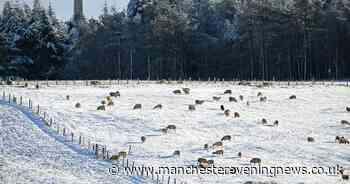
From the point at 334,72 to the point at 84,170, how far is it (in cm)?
6792

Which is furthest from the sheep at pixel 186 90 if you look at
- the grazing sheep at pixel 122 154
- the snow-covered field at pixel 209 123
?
the grazing sheep at pixel 122 154

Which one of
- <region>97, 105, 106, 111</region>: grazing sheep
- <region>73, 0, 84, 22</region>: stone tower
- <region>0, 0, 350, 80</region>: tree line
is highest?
<region>73, 0, 84, 22</region>: stone tower

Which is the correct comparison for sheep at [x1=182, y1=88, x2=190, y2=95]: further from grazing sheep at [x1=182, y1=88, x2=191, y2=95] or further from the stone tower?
the stone tower

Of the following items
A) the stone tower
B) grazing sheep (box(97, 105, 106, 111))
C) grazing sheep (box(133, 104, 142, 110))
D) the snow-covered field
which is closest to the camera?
the snow-covered field

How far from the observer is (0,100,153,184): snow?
116 ft

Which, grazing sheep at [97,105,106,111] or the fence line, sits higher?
grazing sheep at [97,105,106,111]

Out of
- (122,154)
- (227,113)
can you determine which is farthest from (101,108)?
(122,154)

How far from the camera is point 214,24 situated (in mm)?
110250

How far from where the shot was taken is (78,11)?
142 metres

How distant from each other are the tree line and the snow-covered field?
67.8 ft

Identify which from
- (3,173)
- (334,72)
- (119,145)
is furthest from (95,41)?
(3,173)

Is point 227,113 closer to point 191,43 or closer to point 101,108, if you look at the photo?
point 101,108

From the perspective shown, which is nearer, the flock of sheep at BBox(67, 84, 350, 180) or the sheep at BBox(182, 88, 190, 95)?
the flock of sheep at BBox(67, 84, 350, 180)

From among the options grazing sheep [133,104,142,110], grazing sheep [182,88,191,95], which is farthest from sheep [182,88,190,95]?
grazing sheep [133,104,142,110]
